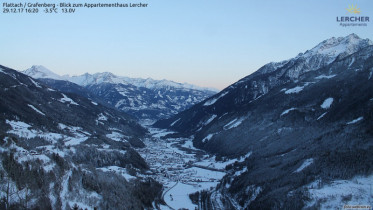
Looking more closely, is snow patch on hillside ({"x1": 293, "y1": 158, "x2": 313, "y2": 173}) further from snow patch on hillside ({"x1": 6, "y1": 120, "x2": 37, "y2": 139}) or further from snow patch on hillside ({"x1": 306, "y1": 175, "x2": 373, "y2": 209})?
snow patch on hillside ({"x1": 6, "y1": 120, "x2": 37, "y2": 139})

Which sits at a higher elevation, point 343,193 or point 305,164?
point 343,193

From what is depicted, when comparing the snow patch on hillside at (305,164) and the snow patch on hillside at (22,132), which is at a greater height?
the snow patch on hillside at (22,132)

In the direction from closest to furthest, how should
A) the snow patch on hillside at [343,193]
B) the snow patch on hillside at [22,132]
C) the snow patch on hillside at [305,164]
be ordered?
the snow patch on hillside at [343,193] → the snow patch on hillside at [305,164] → the snow patch on hillside at [22,132]

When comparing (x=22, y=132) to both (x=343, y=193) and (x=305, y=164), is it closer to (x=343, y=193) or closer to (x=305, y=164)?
(x=305, y=164)

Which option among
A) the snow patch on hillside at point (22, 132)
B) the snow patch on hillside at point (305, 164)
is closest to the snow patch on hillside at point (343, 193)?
the snow patch on hillside at point (305, 164)

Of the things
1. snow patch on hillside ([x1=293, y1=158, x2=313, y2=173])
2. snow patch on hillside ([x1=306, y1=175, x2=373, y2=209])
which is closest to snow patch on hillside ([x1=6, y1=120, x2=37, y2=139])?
snow patch on hillside ([x1=293, y1=158, x2=313, y2=173])

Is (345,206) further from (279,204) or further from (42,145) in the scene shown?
(42,145)

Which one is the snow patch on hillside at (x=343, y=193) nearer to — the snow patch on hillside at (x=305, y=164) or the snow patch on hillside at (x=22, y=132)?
the snow patch on hillside at (x=305, y=164)

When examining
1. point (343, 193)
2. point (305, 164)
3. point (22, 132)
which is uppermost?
point (343, 193)

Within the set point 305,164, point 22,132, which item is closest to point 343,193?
point 305,164

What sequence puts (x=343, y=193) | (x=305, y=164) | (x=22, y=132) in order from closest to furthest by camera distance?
(x=343, y=193)
(x=305, y=164)
(x=22, y=132)

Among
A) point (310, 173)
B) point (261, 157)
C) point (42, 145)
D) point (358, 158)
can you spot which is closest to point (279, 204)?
point (310, 173)
